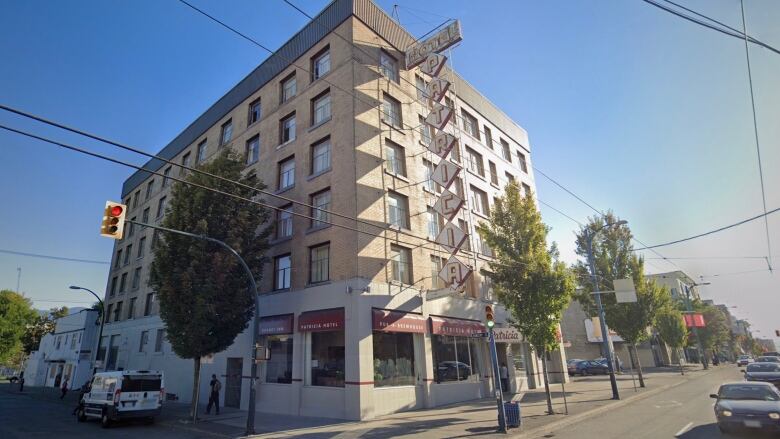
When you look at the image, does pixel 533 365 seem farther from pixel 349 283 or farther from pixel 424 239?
pixel 349 283

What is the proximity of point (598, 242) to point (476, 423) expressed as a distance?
813 inches

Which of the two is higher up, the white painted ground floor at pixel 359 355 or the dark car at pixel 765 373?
the white painted ground floor at pixel 359 355

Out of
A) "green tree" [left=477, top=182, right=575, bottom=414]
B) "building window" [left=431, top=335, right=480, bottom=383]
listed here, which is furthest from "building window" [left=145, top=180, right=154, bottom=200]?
"green tree" [left=477, top=182, right=575, bottom=414]

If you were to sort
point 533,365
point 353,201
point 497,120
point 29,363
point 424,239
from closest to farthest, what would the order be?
point 353,201 → point 424,239 → point 533,365 → point 497,120 → point 29,363

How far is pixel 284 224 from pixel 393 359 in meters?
10.1

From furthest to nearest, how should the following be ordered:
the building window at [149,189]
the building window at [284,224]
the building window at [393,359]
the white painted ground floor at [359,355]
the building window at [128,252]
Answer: the building window at [149,189] → the building window at [128,252] → the building window at [284,224] → the building window at [393,359] → the white painted ground floor at [359,355]

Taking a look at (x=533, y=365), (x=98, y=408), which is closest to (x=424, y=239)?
(x=533, y=365)

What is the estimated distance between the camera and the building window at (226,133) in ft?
99.8

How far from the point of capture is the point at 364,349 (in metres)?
16.8

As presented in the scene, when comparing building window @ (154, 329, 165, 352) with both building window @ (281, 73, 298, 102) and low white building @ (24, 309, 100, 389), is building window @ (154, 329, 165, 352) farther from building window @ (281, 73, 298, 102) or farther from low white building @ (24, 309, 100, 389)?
building window @ (281, 73, 298, 102)

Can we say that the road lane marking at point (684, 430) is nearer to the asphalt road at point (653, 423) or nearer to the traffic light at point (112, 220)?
the asphalt road at point (653, 423)

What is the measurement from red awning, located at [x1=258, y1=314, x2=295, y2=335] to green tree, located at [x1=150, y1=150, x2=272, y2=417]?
1425mm

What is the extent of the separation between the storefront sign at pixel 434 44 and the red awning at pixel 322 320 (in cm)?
1607

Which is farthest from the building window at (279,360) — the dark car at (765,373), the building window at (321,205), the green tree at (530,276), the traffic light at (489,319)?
the dark car at (765,373)
